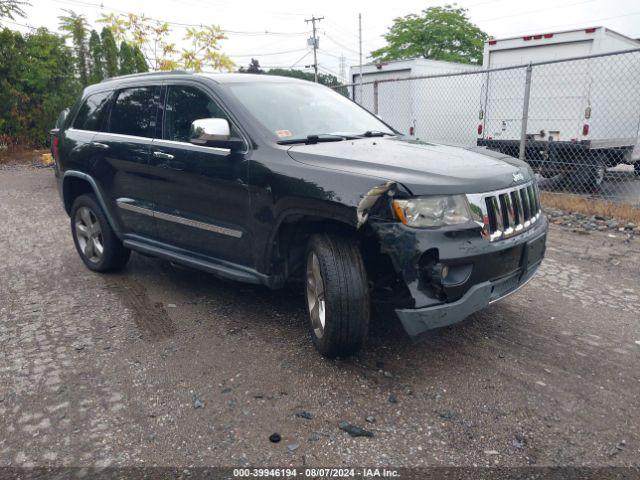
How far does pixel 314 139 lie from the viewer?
3.60m

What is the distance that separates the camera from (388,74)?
45.0ft

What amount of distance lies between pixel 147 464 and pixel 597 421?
2240 mm

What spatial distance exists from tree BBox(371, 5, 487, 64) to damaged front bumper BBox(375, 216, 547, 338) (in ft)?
104

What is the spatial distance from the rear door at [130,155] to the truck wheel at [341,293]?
6.08 ft

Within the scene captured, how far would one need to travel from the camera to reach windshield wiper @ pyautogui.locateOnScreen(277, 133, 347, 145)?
11.6 ft

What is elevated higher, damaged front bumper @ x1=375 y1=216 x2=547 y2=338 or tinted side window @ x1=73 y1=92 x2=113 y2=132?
tinted side window @ x1=73 y1=92 x2=113 y2=132

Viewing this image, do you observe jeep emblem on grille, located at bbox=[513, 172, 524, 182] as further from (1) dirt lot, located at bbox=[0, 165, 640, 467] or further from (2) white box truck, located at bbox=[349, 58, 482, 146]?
(2) white box truck, located at bbox=[349, 58, 482, 146]

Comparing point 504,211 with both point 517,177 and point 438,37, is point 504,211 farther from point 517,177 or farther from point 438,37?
point 438,37

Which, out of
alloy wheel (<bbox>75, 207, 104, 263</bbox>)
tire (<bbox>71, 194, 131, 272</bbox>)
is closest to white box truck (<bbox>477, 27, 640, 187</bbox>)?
tire (<bbox>71, 194, 131, 272</bbox>)

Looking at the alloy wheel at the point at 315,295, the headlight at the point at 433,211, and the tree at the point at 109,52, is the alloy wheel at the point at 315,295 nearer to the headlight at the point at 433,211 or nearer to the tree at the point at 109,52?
the headlight at the point at 433,211

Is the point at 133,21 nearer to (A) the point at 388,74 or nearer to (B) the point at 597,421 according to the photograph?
(A) the point at 388,74

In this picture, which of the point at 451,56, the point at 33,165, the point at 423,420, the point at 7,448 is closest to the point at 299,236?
the point at 423,420

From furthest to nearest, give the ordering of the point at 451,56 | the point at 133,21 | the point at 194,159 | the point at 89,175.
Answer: the point at 451,56 < the point at 133,21 < the point at 89,175 < the point at 194,159

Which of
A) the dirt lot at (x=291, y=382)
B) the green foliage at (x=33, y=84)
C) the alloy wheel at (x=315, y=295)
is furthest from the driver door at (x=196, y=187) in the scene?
the green foliage at (x=33, y=84)
